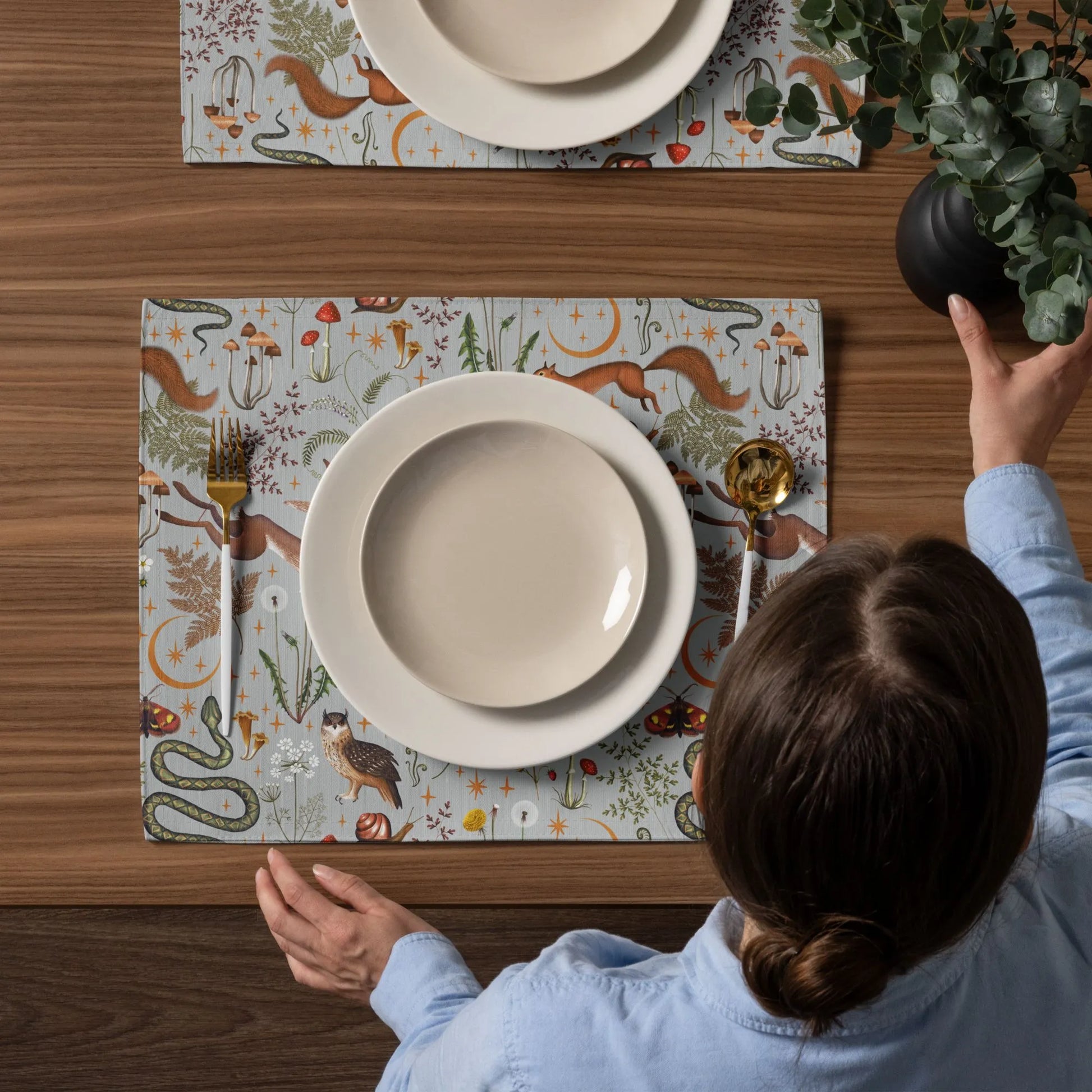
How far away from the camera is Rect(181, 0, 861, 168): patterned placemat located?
771mm

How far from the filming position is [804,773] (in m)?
0.42

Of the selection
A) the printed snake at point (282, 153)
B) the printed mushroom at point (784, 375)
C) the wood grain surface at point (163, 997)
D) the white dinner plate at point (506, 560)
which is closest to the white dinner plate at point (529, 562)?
the white dinner plate at point (506, 560)

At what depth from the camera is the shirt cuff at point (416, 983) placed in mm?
693

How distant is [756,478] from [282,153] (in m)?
0.47

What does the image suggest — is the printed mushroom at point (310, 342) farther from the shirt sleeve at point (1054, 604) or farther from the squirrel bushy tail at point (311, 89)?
the shirt sleeve at point (1054, 604)

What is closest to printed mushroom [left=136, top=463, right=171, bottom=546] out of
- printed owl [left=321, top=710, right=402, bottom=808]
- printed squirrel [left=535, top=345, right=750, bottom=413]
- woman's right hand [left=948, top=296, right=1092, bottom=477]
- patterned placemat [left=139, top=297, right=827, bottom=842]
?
patterned placemat [left=139, top=297, right=827, bottom=842]

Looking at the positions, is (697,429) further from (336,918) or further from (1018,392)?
(336,918)

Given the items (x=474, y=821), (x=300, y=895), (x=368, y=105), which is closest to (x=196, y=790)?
(x=300, y=895)

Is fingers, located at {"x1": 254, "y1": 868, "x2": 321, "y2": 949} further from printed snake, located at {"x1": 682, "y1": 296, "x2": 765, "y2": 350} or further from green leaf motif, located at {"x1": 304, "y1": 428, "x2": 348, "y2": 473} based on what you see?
printed snake, located at {"x1": 682, "y1": 296, "x2": 765, "y2": 350}

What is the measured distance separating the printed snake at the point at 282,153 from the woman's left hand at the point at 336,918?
556 mm

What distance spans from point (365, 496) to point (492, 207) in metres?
0.27

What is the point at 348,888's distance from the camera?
0.73m

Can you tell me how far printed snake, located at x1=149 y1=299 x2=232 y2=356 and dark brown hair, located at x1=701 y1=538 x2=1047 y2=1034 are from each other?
1.69 feet

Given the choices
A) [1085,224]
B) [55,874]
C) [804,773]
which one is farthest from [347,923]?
[1085,224]
